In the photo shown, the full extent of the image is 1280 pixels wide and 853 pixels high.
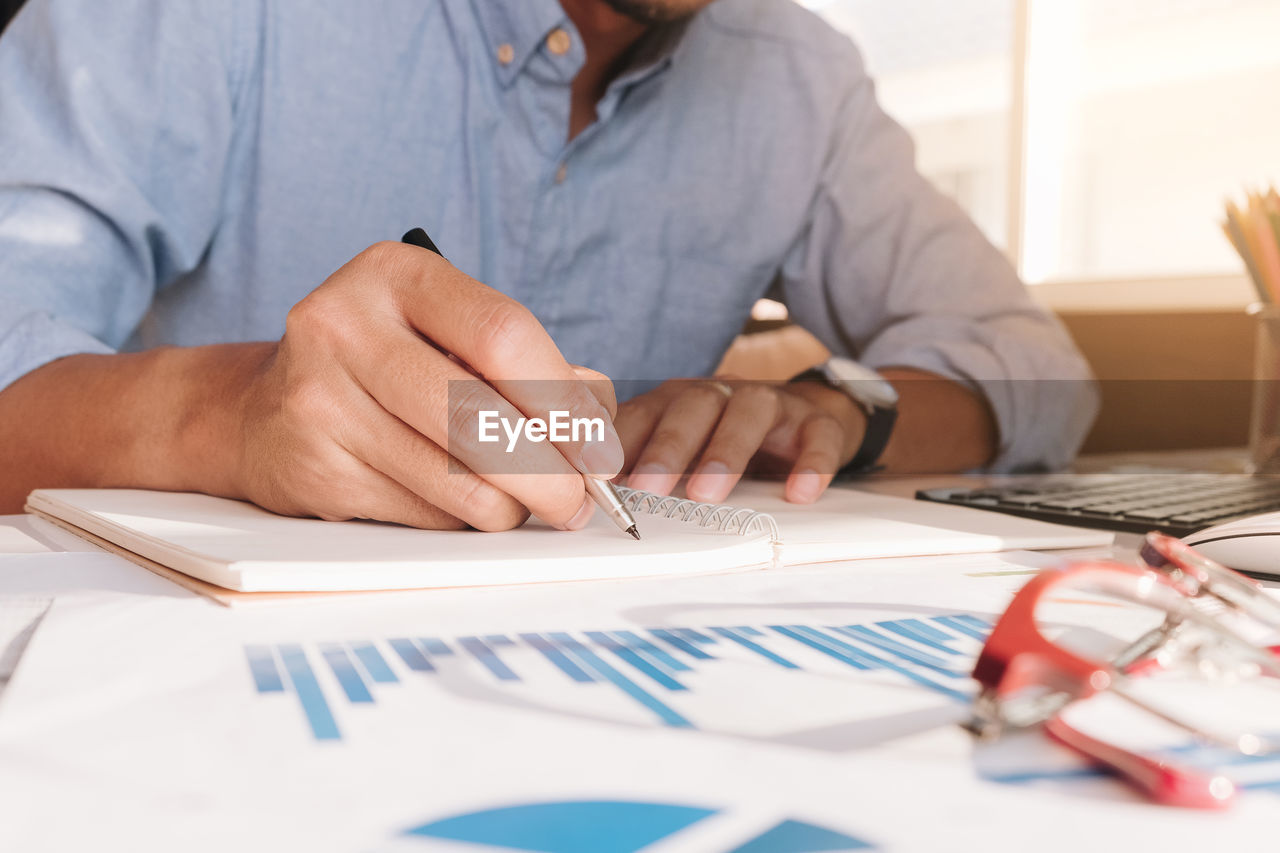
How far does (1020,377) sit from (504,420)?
29.8 inches

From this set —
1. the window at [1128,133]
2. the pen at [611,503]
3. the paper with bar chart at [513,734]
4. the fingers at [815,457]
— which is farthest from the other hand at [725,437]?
the window at [1128,133]

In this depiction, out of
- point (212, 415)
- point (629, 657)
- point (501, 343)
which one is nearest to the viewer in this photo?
point (629, 657)

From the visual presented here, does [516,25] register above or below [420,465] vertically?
above

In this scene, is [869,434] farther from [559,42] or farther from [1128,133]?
[1128,133]

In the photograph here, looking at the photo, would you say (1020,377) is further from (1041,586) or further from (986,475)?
(1041,586)

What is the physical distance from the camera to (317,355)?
0.46m

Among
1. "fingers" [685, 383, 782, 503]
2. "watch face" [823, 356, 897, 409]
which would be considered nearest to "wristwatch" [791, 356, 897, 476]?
"watch face" [823, 356, 897, 409]

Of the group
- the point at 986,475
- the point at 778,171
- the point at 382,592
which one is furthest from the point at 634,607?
the point at 778,171

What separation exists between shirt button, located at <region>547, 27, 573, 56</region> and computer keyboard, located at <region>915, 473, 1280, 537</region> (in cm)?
58

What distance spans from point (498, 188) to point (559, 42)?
0.16 meters

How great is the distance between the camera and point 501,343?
16.7 inches

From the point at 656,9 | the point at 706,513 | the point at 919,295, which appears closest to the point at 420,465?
the point at 706,513

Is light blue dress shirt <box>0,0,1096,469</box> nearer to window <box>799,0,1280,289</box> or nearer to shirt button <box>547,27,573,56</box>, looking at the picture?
shirt button <box>547,27,573,56</box>

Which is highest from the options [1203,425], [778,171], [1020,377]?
[778,171]
